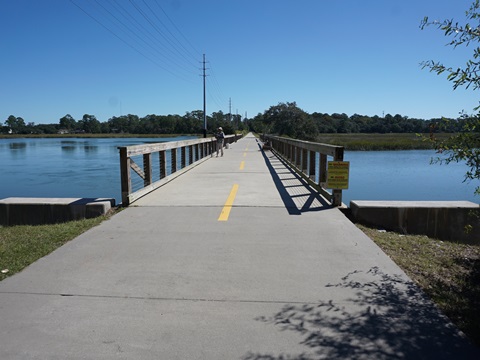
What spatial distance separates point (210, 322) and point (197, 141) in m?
15.2

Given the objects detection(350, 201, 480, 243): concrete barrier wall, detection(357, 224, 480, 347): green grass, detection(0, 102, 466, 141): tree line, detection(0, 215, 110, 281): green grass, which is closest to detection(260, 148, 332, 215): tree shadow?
detection(350, 201, 480, 243): concrete barrier wall

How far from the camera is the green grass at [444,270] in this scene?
351cm

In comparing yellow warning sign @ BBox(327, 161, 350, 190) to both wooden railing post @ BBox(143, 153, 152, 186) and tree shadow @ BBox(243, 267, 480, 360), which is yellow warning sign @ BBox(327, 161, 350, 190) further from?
wooden railing post @ BBox(143, 153, 152, 186)

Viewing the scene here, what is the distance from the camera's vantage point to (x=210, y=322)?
10.8ft

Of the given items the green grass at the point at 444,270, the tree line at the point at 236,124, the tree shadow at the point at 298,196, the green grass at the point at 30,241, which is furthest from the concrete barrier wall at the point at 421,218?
the tree line at the point at 236,124

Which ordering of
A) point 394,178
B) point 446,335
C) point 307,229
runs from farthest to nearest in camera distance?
point 394,178, point 307,229, point 446,335

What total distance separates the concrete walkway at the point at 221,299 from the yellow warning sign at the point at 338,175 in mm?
1358

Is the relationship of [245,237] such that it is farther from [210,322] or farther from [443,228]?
[443,228]

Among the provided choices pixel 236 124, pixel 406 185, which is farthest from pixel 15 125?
pixel 406 185

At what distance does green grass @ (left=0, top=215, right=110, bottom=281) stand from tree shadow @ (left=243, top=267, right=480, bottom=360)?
10.6 ft

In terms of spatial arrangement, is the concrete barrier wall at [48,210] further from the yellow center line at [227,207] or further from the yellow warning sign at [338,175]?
the yellow warning sign at [338,175]

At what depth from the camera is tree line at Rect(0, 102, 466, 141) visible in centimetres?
6600

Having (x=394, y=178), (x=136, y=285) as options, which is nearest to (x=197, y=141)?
(x=394, y=178)

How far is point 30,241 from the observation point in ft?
18.5
